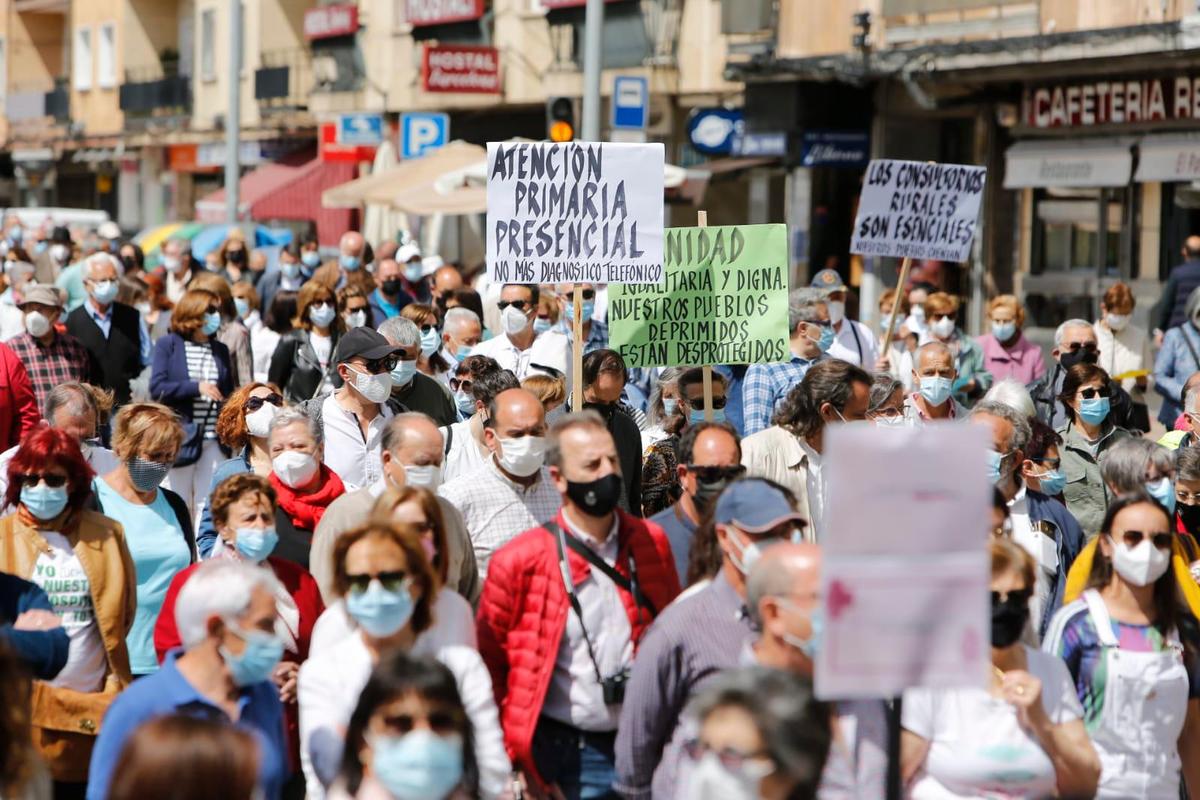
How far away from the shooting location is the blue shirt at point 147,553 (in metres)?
7.14

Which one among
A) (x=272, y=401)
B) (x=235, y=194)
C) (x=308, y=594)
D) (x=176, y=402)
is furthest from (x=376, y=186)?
(x=308, y=594)

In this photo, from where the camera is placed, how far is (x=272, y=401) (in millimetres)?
8727

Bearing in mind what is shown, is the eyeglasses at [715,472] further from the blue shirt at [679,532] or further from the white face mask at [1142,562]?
the white face mask at [1142,562]

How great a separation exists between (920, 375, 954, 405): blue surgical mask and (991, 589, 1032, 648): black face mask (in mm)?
4670

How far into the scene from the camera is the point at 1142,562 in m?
6.01

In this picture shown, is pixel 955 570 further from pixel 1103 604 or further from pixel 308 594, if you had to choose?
pixel 308 594

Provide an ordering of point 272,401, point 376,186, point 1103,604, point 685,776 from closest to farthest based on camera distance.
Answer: point 685,776
point 1103,604
point 272,401
point 376,186

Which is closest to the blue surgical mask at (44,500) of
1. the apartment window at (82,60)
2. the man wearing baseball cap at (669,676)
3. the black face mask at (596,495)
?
the black face mask at (596,495)

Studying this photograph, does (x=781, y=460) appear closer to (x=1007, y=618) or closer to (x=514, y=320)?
(x=1007, y=618)

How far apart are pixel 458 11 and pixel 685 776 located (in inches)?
1076

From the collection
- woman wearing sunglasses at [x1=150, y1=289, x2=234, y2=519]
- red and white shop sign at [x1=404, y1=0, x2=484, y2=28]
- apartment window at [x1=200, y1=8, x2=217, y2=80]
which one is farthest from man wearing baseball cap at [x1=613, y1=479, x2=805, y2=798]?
apartment window at [x1=200, y1=8, x2=217, y2=80]

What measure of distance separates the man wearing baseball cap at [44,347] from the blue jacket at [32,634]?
571cm

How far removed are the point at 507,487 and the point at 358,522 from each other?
0.87 meters

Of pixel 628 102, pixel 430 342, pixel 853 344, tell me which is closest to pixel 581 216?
pixel 430 342
